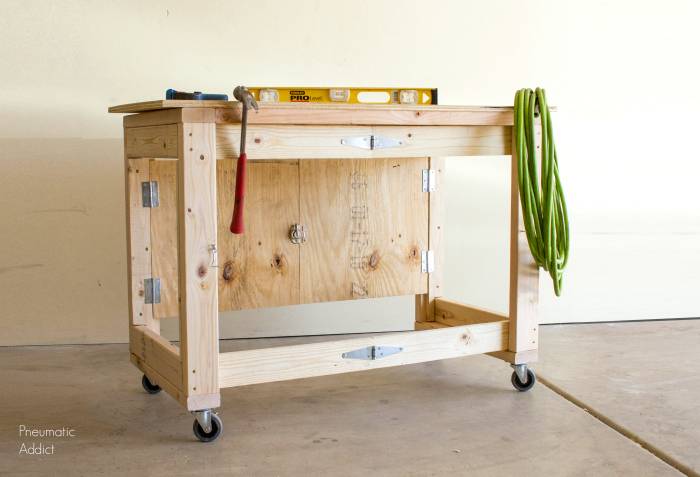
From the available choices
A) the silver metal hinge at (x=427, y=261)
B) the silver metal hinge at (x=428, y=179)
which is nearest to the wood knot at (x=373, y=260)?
the silver metal hinge at (x=427, y=261)

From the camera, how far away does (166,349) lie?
2281 millimetres

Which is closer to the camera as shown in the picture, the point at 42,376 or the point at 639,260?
the point at 42,376

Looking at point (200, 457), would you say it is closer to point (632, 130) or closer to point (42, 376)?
point (42, 376)

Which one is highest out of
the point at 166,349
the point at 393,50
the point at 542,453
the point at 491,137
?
the point at 393,50

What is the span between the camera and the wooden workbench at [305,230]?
6.96 feet

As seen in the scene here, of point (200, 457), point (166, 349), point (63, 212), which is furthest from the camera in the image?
point (63, 212)

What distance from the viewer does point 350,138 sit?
227 cm

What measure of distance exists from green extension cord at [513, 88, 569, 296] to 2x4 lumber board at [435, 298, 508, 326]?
34cm

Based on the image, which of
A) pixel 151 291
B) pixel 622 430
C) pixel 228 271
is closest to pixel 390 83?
pixel 228 271

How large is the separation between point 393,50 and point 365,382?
4.38 ft

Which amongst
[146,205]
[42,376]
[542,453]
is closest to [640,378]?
[542,453]

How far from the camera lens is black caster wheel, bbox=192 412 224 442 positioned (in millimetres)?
2146

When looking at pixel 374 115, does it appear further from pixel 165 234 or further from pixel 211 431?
pixel 211 431

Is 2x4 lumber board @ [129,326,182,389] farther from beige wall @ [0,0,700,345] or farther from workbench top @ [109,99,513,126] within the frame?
beige wall @ [0,0,700,345]
